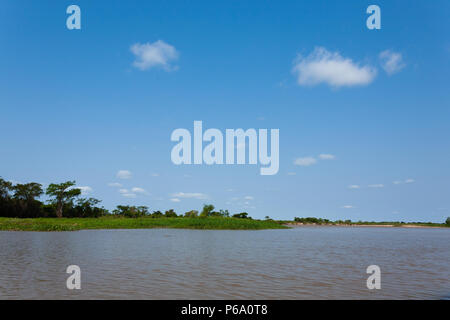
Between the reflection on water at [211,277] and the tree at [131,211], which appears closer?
the reflection on water at [211,277]

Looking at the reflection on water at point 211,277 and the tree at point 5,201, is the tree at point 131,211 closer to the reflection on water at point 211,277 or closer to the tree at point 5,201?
the tree at point 5,201

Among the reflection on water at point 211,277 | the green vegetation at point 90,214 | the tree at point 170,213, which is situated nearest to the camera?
the reflection on water at point 211,277

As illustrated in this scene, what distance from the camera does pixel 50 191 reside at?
87688 mm

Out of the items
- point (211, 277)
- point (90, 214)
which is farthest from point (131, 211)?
point (211, 277)

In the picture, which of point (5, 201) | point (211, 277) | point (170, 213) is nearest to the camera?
point (211, 277)

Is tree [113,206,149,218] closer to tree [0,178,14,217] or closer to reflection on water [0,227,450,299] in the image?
tree [0,178,14,217]

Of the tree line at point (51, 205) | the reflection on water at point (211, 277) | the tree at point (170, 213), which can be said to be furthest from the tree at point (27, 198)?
the reflection on water at point (211, 277)

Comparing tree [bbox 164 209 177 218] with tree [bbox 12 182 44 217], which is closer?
tree [bbox 12 182 44 217]

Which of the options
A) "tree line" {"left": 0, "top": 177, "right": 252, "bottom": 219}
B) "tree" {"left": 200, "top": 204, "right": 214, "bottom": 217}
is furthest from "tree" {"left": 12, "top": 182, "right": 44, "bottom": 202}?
"tree" {"left": 200, "top": 204, "right": 214, "bottom": 217}

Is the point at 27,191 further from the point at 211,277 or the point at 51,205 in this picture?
the point at 211,277

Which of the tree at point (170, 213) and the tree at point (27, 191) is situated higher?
the tree at point (27, 191)

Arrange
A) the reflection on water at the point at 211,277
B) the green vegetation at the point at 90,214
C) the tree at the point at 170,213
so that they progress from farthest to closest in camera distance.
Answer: the tree at the point at 170,213 < the green vegetation at the point at 90,214 < the reflection on water at the point at 211,277
